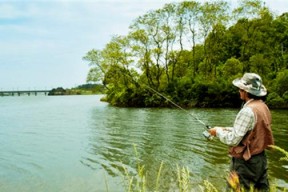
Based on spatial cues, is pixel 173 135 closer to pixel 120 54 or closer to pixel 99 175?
pixel 99 175

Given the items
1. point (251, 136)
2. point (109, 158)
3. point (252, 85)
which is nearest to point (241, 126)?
point (251, 136)

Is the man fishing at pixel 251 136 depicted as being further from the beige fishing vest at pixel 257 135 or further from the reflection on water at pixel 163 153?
the reflection on water at pixel 163 153

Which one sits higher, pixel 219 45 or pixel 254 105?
pixel 219 45

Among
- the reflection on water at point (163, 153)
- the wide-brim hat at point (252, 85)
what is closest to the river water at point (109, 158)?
the reflection on water at point (163, 153)

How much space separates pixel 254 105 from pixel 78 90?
150 meters

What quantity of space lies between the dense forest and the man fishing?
104 feet

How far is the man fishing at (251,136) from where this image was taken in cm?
394

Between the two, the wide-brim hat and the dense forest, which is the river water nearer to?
the wide-brim hat

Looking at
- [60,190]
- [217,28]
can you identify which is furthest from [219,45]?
[60,190]

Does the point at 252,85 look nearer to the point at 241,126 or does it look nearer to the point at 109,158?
the point at 241,126

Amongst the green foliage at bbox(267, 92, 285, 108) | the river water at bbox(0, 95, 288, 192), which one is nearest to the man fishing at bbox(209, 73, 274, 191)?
the river water at bbox(0, 95, 288, 192)

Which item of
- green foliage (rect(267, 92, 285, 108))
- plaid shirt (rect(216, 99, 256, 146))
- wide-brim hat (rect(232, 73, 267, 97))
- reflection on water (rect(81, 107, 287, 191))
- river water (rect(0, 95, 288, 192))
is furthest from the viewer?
green foliage (rect(267, 92, 285, 108))

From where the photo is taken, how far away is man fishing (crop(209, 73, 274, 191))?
12.9 ft

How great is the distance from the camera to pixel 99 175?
9672mm
